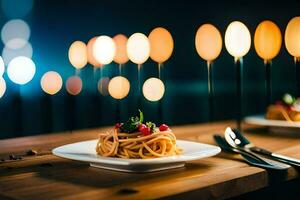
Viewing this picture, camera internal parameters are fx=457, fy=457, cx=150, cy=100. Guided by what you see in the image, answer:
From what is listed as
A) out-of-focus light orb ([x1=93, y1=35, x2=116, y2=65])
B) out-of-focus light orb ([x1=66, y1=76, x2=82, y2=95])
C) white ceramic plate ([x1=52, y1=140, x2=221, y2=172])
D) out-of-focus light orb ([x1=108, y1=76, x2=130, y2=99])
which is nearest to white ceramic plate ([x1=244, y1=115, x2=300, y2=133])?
white ceramic plate ([x1=52, y1=140, x2=221, y2=172])

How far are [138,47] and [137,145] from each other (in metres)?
1.45

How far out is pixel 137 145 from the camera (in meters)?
1.36

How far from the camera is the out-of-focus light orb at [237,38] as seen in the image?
7.11ft

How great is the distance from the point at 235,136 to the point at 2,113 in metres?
5.07

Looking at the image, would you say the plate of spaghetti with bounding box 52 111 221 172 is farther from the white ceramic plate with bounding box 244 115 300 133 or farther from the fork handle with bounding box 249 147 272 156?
the white ceramic plate with bounding box 244 115 300 133

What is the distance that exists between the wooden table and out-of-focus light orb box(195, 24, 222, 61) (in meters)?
0.95

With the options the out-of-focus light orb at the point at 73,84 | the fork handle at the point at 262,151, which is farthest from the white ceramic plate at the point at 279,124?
the out-of-focus light orb at the point at 73,84

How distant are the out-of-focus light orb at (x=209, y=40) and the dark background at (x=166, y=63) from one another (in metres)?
3.88

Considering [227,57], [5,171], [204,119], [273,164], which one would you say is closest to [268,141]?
[273,164]

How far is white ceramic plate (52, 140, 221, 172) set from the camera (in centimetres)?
116

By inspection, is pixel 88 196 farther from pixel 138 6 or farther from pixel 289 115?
pixel 138 6

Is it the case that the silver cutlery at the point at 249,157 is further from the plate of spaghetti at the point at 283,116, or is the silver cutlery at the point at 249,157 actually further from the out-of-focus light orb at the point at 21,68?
the out-of-focus light orb at the point at 21,68

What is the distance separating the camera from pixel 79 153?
4.42 ft

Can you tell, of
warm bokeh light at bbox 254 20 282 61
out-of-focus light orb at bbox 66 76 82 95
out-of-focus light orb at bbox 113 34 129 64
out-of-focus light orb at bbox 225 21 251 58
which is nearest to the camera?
out-of-focus light orb at bbox 225 21 251 58
